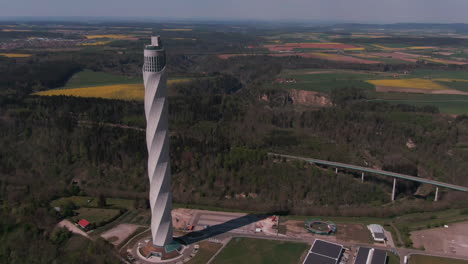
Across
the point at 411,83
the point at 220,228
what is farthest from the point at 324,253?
the point at 411,83

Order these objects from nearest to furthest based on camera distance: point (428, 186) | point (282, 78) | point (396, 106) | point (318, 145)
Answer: point (428, 186)
point (318, 145)
point (396, 106)
point (282, 78)

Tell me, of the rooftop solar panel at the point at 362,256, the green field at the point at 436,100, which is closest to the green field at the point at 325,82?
the green field at the point at 436,100

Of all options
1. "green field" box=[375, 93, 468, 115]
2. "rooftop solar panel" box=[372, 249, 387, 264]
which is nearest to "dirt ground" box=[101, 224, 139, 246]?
"rooftop solar panel" box=[372, 249, 387, 264]

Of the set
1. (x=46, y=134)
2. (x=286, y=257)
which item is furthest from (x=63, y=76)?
(x=286, y=257)

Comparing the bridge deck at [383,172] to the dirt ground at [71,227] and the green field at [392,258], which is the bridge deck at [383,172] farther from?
the dirt ground at [71,227]

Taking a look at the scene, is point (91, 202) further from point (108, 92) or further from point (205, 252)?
point (108, 92)

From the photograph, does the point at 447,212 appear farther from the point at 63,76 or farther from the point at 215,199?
the point at 63,76

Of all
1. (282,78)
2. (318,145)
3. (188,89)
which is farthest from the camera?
(282,78)
